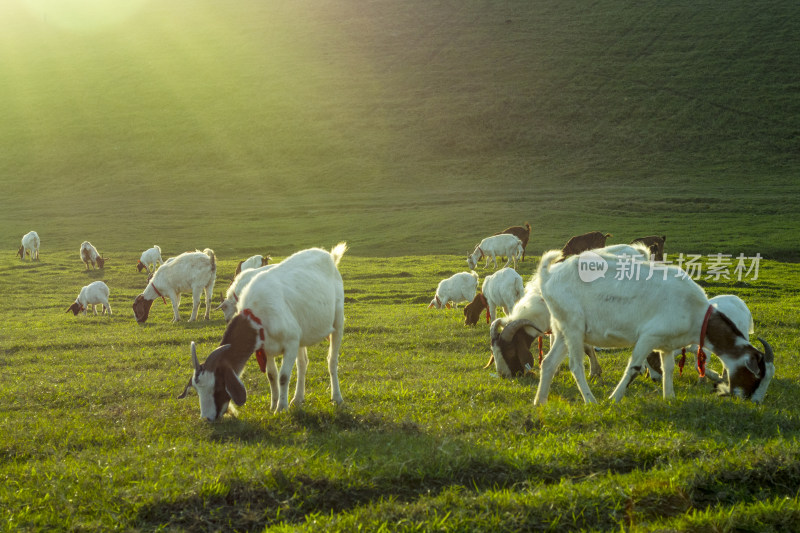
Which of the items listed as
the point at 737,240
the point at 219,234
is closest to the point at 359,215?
the point at 219,234

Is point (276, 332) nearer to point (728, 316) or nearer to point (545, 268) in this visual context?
point (545, 268)

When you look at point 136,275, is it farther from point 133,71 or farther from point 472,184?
point 133,71

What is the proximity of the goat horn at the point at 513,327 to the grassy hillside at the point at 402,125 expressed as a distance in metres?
25.1

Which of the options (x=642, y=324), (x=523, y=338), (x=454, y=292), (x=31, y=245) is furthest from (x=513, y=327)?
(x=31, y=245)

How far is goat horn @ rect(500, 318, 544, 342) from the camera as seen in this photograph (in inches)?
429

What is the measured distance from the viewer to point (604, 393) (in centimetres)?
966

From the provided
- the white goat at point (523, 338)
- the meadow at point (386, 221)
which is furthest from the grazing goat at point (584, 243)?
the white goat at point (523, 338)

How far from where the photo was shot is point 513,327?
1093 cm

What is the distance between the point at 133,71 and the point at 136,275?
83.4 meters

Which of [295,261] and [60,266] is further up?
[295,261]

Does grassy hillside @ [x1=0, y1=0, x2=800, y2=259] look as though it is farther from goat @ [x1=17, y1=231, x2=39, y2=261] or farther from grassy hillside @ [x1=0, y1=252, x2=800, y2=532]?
grassy hillside @ [x1=0, y1=252, x2=800, y2=532]

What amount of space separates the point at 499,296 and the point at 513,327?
5793 millimetres

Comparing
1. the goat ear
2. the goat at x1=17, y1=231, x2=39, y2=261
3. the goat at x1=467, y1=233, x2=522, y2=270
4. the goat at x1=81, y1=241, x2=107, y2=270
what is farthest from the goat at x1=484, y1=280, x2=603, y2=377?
the goat at x1=17, y1=231, x2=39, y2=261

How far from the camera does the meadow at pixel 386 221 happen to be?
5.84m
